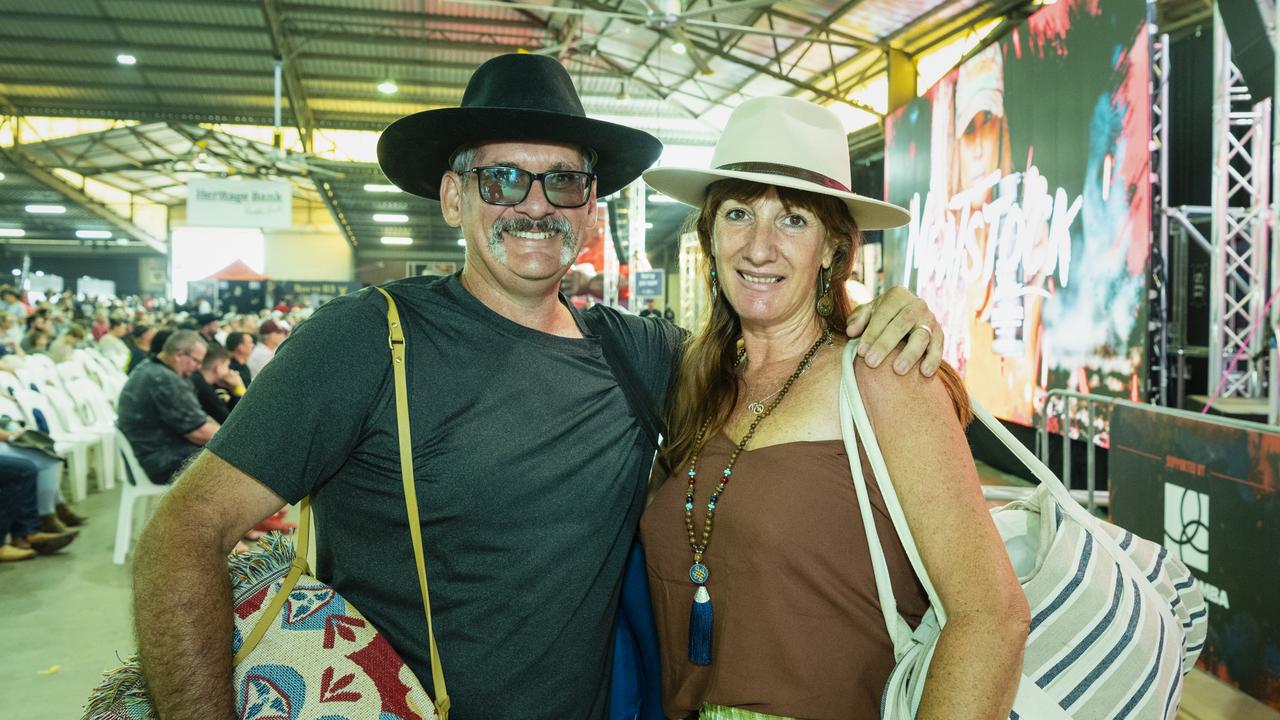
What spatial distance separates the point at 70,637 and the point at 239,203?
11.9 m

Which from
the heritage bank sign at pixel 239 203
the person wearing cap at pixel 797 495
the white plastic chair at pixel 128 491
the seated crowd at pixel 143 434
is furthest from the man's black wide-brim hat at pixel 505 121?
the heritage bank sign at pixel 239 203

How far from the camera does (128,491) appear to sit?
18.9 feet

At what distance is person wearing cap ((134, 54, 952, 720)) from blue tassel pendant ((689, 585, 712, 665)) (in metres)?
0.26

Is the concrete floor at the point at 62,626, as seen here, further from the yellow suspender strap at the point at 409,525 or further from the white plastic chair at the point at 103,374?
the white plastic chair at the point at 103,374

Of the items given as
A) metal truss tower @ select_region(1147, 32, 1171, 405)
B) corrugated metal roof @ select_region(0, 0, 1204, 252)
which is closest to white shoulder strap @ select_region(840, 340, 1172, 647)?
metal truss tower @ select_region(1147, 32, 1171, 405)

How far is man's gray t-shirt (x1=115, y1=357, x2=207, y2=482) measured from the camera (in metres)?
5.72

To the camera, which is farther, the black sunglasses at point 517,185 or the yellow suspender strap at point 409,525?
the black sunglasses at point 517,185

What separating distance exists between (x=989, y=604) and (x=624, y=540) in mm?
788

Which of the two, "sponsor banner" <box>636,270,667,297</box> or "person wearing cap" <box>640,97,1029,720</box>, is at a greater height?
"sponsor banner" <box>636,270,667,297</box>

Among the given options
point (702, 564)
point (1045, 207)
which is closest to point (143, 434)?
point (702, 564)

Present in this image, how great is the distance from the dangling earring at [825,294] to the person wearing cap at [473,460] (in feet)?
0.73

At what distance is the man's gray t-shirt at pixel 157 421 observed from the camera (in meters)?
5.72

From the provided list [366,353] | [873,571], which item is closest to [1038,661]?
[873,571]

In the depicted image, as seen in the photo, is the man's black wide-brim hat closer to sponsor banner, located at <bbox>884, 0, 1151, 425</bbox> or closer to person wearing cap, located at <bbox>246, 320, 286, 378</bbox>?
sponsor banner, located at <bbox>884, 0, 1151, 425</bbox>
